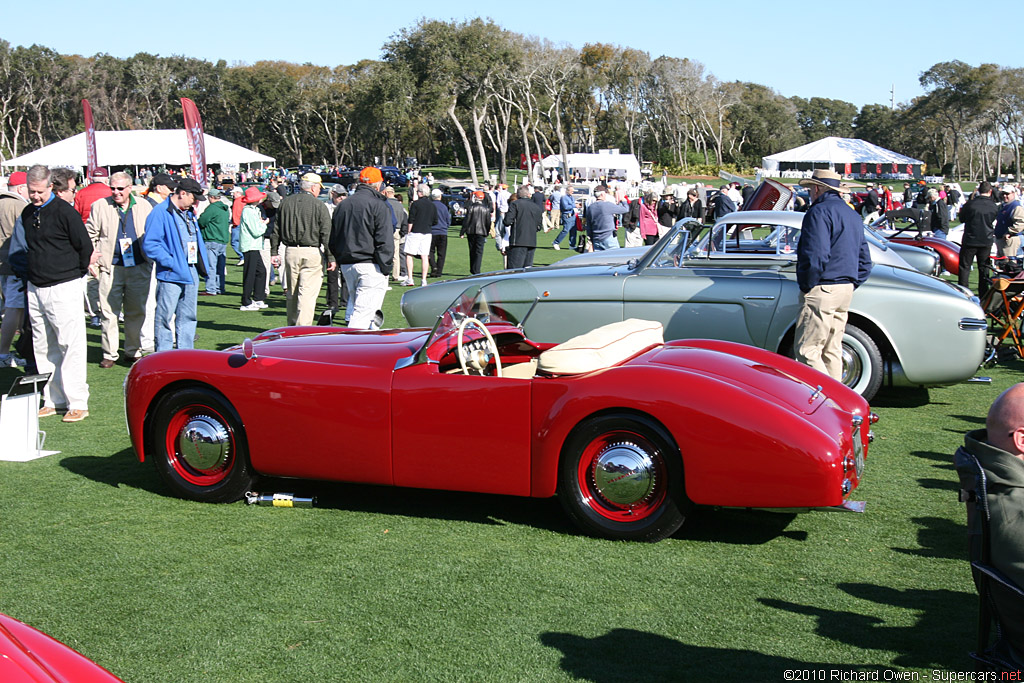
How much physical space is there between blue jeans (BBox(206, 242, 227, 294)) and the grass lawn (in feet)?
31.1

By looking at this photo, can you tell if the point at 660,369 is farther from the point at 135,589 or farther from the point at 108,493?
the point at 108,493

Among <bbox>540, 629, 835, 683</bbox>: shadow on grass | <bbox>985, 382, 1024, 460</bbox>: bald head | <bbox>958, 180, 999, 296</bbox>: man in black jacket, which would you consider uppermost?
<bbox>958, 180, 999, 296</bbox>: man in black jacket

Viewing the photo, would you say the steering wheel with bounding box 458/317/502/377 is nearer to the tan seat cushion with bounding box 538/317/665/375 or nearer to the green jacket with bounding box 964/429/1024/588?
the tan seat cushion with bounding box 538/317/665/375

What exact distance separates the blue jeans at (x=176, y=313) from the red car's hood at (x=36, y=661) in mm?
6810

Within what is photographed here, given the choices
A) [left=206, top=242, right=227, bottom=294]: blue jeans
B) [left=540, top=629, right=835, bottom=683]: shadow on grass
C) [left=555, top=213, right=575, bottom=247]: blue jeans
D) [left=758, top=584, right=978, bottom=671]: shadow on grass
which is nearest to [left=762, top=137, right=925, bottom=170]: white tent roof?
[left=555, top=213, right=575, bottom=247]: blue jeans

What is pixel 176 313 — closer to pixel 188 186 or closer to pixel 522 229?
pixel 188 186

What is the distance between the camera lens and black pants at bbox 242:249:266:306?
1362 centimetres

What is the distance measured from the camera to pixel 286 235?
9.99 m

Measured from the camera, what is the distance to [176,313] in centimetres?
903

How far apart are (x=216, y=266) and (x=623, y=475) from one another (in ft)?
41.6

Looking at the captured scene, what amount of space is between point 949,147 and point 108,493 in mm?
→ 97348

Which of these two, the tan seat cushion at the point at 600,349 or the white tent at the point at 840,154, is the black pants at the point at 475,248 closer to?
the tan seat cushion at the point at 600,349

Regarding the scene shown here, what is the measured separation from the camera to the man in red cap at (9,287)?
28.8ft

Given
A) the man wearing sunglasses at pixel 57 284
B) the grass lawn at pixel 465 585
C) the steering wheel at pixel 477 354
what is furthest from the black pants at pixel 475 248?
the steering wheel at pixel 477 354
